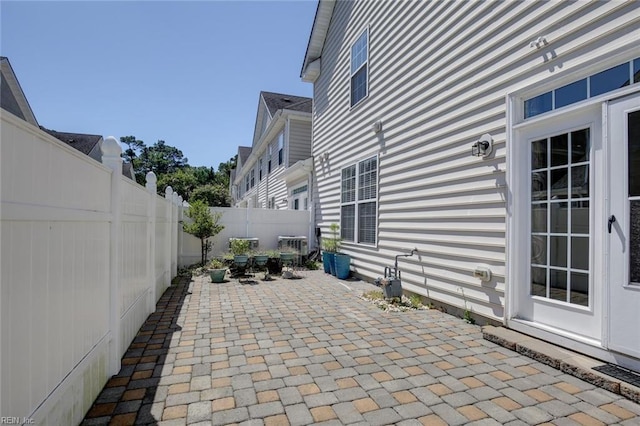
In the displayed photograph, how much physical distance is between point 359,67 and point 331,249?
4.27 meters

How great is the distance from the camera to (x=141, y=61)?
1012 centimetres

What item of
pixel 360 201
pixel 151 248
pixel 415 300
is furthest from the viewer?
pixel 360 201

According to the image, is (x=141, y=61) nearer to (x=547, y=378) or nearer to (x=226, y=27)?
(x=226, y=27)

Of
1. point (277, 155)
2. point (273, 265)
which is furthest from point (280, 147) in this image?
point (273, 265)

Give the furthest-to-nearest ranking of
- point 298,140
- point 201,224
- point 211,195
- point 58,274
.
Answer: point 211,195
point 298,140
point 201,224
point 58,274

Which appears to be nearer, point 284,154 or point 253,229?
point 253,229

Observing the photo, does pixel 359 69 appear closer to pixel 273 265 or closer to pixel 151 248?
pixel 273 265

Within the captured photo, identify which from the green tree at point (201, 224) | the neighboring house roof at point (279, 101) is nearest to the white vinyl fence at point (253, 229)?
the green tree at point (201, 224)

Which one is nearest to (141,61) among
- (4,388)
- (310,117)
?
Answer: (310,117)

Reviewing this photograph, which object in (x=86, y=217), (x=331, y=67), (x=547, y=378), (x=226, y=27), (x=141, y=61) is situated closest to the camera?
(x=86, y=217)

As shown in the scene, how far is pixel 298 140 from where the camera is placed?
470 inches

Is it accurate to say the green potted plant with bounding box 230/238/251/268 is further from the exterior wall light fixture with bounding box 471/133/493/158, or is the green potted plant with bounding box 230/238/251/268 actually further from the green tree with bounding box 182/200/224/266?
the exterior wall light fixture with bounding box 471/133/493/158

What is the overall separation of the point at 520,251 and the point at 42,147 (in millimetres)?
4013

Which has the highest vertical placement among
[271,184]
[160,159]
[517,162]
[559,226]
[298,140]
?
[160,159]
